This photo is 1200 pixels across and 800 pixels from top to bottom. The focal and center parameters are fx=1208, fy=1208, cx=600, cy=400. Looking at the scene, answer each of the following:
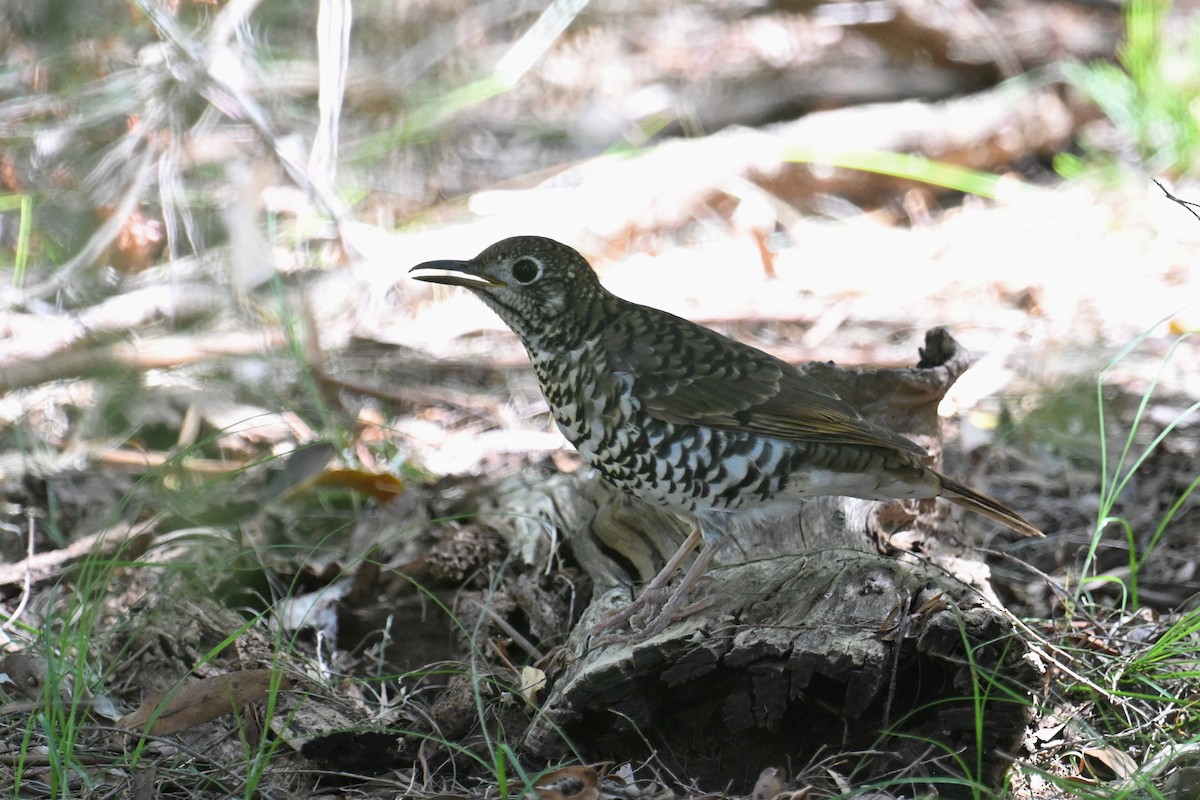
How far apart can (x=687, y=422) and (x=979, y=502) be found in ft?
3.32

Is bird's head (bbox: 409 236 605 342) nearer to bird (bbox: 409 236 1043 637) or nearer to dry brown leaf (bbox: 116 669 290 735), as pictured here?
bird (bbox: 409 236 1043 637)

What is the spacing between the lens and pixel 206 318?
22.3ft

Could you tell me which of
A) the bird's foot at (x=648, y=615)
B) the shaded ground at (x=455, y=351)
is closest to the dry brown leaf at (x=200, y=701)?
the shaded ground at (x=455, y=351)

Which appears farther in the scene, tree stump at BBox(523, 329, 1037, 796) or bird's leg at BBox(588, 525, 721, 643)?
bird's leg at BBox(588, 525, 721, 643)

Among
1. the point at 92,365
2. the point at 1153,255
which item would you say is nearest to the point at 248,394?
the point at 92,365

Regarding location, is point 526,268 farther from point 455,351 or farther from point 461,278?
point 455,351

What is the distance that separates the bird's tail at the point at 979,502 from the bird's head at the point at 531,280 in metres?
1.41

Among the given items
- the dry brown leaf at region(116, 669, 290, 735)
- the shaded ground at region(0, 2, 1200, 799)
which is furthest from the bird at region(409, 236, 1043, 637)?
the dry brown leaf at region(116, 669, 290, 735)

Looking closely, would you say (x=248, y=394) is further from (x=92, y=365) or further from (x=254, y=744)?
(x=254, y=744)

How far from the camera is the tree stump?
3148 mm

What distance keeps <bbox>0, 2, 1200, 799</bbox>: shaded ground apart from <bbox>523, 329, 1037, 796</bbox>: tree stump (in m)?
0.12

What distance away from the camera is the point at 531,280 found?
170 inches

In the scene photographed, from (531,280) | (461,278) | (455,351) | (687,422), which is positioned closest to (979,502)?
(687,422)

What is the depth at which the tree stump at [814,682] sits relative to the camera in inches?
124
